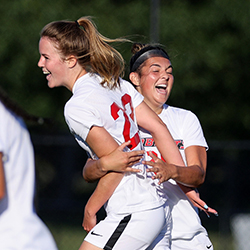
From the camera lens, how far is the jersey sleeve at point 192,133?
284 cm

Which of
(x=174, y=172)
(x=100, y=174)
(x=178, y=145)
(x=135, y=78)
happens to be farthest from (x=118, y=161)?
(x=135, y=78)

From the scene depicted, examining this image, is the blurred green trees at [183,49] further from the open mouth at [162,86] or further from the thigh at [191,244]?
the thigh at [191,244]

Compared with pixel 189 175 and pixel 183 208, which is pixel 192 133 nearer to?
pixel 189 175

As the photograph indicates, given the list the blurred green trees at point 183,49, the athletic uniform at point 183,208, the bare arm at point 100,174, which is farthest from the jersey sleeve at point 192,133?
the blurred green trees at point 183,49

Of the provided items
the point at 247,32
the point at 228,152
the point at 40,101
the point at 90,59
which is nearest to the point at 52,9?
the point at 40,101

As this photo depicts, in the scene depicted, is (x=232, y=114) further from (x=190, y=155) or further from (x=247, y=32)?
(x=190, y=155)

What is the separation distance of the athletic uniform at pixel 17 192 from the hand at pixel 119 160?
47 cm

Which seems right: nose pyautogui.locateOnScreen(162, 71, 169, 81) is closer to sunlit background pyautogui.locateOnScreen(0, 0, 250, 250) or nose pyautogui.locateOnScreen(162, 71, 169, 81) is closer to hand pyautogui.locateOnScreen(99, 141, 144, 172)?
hand pyautogui.locateOnScreen(99, 141, 144, 172)

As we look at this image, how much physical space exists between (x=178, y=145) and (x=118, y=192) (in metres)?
0.72

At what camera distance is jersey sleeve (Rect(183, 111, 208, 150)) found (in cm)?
284

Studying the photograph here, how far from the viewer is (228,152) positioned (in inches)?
305

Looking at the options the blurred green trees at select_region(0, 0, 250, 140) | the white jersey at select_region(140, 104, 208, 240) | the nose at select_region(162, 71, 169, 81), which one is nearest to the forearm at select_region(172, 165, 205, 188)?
the white jersey at select_region(140, 104, 208, 240)

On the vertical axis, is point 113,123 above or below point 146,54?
below

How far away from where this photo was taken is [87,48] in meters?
2.45
